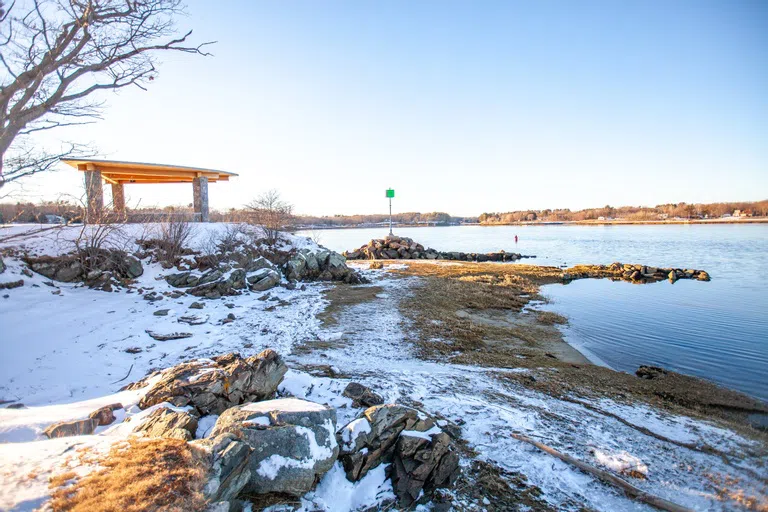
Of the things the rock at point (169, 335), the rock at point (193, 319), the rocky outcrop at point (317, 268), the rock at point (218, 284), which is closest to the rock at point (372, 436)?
the rock at point (169, 335)

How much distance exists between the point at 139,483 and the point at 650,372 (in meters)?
8.18

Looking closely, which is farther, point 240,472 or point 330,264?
point 330,264

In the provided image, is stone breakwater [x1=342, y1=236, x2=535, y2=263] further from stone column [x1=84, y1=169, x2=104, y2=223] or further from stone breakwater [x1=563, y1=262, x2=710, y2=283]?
stone column [x1=84, y1=169, x2=104, y2=223]

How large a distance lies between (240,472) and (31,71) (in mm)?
7030

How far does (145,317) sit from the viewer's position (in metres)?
8.41

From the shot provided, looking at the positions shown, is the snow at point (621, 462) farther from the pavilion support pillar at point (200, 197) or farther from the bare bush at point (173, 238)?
the pavilion support pillar at point (200, 197)

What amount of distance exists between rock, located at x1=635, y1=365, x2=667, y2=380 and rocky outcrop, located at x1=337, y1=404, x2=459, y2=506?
5089mm

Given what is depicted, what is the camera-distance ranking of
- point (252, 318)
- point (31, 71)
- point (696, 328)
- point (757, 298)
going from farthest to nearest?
point (757, 298) → point (696, 328) → point (252, 318) → point (31, 71)

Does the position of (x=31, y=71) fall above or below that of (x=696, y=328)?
above

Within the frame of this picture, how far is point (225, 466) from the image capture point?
2.92 metres

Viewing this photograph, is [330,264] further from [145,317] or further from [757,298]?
[757,298]

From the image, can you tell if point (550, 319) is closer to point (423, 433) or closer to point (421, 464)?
point (423, 433)

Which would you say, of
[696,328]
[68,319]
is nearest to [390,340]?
[68,319]

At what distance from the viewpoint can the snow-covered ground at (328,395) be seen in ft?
11.1
